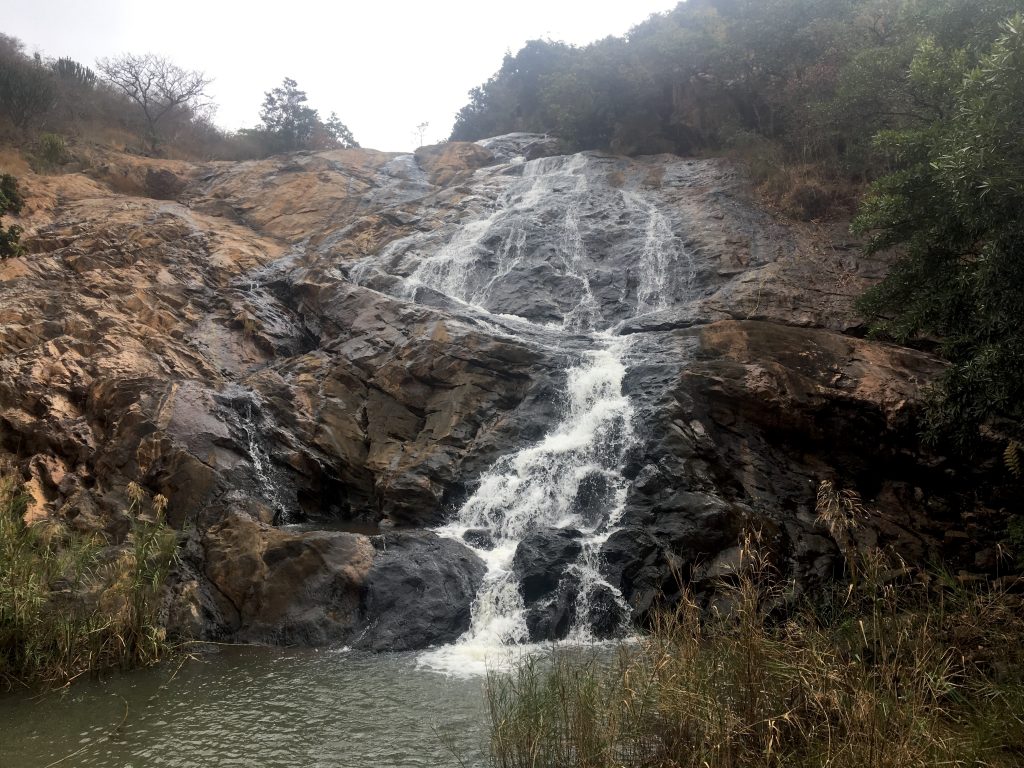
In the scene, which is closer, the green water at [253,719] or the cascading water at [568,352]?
the green water at [253,719]

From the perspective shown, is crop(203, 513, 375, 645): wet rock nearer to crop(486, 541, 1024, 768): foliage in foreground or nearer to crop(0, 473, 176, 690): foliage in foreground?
crop(0, 473, 176, 690): foliage in foreground

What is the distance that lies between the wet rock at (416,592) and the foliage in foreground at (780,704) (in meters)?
3.89

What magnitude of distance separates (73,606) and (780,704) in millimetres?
6608

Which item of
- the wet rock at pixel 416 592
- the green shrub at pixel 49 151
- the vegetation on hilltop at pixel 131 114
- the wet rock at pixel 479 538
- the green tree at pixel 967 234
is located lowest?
the wet rock at pixel 416 592

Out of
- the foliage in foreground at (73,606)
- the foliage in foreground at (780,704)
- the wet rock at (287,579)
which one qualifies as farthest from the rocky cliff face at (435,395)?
the foliage in foreground at (780,704)

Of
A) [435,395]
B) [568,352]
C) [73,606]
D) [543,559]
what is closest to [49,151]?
[435,395]

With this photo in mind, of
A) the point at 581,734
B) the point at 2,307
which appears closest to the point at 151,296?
the point at 2,307

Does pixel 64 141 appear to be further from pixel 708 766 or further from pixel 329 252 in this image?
pixel 708 766

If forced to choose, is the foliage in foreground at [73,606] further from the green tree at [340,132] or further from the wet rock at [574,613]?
the green tree at [340,132]

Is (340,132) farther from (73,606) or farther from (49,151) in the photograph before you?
(73,606)

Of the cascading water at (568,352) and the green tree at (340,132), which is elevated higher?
the green tree at (340,132)

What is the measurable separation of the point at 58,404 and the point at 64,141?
15.7 m

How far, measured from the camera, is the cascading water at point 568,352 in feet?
29.2

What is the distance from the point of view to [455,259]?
18.7m
